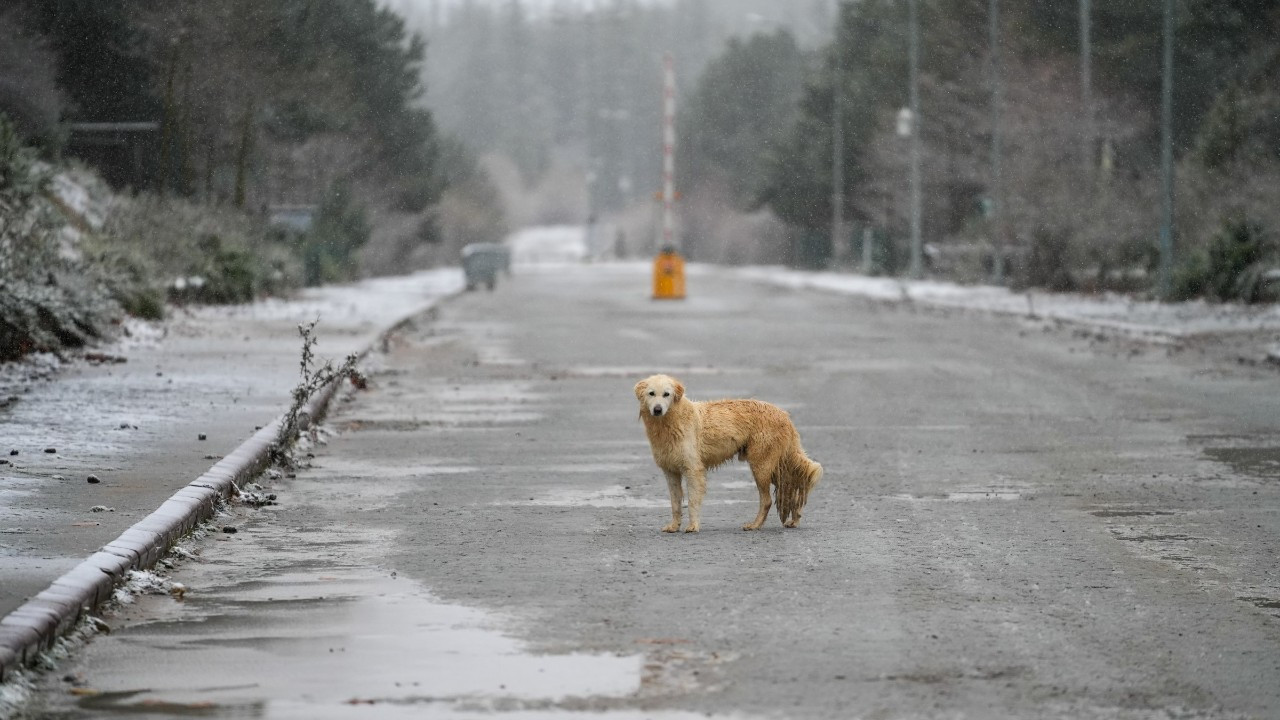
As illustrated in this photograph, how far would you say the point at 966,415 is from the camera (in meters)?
17.4

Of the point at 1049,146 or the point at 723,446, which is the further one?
the point at 1049,146

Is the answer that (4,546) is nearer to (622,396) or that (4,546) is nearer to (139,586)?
(139,586)

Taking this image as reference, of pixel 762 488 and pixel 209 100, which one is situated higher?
pixel 209 100

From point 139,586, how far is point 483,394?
36.2ft

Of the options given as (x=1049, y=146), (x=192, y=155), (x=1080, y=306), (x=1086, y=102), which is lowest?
(x=1080, y=306)

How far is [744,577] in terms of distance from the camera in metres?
9.19

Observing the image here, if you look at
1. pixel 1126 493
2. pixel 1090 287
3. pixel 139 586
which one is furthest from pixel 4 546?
pixel 1090 287

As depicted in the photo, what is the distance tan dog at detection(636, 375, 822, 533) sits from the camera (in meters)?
10.3

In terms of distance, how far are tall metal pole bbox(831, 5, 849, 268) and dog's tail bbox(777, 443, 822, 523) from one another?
60577mm

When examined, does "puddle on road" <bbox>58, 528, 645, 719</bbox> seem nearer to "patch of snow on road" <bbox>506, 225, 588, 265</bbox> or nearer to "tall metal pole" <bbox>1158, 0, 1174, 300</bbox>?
"tall metal pole" <bbox>1158, 0, 1174, 300</bbox>

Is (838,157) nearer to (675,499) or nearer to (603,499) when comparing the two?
(603,499)

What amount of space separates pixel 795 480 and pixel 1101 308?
27.3m

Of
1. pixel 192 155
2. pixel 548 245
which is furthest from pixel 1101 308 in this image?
pixel 548 245

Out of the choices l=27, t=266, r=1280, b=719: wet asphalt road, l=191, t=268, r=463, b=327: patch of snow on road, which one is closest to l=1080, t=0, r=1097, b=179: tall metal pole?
l=191, t=268, r=463, b=327: patch of snow on road
